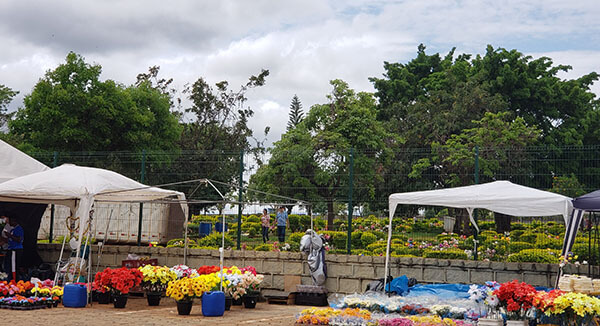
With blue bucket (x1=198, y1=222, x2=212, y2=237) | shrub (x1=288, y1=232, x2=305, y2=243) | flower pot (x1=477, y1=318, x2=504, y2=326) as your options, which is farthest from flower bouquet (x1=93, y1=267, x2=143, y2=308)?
flower pot (x1=477, y1=318, x2=504, y2=326)

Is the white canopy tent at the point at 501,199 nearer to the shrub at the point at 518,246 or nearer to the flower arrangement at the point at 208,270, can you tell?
the shrub at the point at 518,246

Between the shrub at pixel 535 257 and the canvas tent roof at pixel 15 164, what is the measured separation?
11340 mm

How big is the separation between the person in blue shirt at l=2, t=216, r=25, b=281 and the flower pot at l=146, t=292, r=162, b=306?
3.83 meters

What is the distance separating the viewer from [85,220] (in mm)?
13430

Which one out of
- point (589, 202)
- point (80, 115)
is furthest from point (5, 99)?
point (589, 202)

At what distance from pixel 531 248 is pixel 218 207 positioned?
7.69 metres

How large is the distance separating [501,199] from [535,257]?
205cm

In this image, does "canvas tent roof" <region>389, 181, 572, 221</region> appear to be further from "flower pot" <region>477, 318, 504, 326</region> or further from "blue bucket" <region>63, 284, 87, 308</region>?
"blue bucket" <region>63, 284, 87, 308</region>

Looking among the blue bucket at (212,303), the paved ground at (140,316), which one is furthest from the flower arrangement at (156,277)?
the blue bucket at (212,303)

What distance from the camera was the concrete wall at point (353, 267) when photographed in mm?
13891

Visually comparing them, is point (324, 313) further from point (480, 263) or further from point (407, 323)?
point (480, 263)

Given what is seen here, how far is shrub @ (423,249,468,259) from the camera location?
1460 centimetres

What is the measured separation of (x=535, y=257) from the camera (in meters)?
13.9

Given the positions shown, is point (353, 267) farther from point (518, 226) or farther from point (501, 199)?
point (518, 226)
